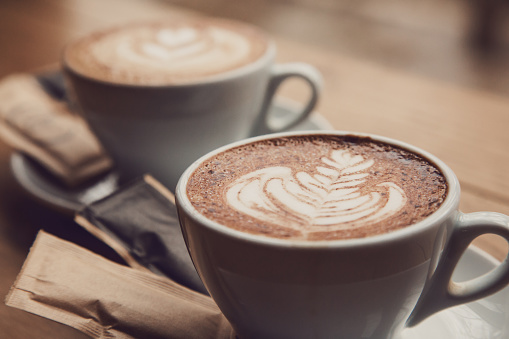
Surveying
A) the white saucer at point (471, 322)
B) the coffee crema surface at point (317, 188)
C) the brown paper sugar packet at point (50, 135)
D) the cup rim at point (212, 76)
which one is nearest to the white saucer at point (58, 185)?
the brown paper sugar packet at point (50, 135)

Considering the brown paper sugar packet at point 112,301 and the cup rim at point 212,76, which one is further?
the cup rim at point 212,76

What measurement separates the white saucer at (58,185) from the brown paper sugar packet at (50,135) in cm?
1

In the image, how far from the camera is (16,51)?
55.4 inches

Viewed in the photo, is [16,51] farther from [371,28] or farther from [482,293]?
[482,293]

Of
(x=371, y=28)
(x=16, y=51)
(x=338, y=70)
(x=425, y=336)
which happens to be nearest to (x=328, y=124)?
(x=338, y=70)

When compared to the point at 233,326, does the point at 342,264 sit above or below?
above

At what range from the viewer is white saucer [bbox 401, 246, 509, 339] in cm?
56

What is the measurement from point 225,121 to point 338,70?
0.48 m

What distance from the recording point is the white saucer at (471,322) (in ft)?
1.85

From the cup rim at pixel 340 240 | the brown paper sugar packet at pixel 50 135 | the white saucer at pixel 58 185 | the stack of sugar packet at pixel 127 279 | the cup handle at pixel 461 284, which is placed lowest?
the white saucer at pixel 58 185

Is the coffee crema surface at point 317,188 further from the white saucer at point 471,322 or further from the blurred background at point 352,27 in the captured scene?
the blurred background at point 352,27

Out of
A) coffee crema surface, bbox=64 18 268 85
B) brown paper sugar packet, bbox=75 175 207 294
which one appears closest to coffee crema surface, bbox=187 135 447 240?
brown paper sugar packet, bbox=75 175 207 294

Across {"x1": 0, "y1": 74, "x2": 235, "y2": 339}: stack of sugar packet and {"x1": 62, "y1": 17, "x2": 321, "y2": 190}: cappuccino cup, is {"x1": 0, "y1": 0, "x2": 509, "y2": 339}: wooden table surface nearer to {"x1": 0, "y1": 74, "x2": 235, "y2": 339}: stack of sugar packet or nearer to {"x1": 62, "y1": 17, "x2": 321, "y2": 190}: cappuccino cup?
{"x1": 0, "y1": 74, "x2": 235, "y2": 339}: stack of sugar packet

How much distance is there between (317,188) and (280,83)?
42 cm
